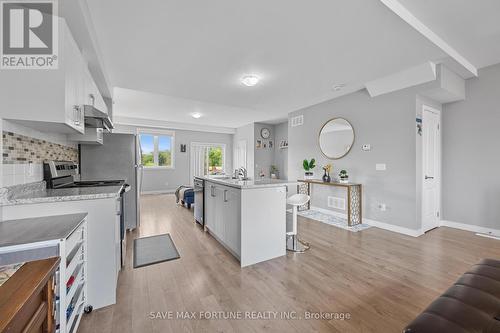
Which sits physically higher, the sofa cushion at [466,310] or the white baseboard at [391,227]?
the sofa cushion at [466,310]

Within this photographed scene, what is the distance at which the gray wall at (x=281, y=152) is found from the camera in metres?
7.73

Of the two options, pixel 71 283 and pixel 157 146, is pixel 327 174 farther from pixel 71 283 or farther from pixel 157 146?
pixel 157 146

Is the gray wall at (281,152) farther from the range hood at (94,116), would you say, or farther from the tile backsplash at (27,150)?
the tile backsplash at (27,150)

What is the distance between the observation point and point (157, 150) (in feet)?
25.7

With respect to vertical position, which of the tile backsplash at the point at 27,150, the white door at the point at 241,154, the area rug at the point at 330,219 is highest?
the white door at the point at 241,154

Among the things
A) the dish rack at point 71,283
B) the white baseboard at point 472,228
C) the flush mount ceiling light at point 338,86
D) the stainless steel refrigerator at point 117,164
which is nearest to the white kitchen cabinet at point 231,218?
the dish rack at point 71,283

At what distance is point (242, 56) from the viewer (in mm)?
2725

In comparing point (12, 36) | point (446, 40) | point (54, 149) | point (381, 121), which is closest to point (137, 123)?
point (54, 149)

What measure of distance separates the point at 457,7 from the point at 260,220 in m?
2.88

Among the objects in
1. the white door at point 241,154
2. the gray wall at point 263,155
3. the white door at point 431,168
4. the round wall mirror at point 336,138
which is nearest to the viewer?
the white door at point 431,168

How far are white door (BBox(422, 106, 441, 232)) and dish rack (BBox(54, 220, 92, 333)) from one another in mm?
4477

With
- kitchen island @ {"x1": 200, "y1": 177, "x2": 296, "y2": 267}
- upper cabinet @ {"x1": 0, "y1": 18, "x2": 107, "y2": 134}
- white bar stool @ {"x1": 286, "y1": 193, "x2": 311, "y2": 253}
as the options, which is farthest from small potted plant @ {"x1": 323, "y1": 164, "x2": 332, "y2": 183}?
upper cabinet @ {"x1": 0, "y1": 18, "x2": 107, "y2": 134}

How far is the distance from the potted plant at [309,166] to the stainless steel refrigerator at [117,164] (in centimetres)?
346

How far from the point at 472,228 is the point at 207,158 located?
786 centimetres
